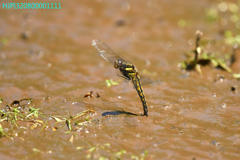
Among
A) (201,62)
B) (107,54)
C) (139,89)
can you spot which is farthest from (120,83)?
(201,62)

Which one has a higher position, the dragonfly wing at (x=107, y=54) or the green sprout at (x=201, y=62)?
the green sprout at (x=201, y=62)

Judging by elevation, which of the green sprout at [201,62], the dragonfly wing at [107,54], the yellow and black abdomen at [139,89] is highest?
the green sprout at [201,62]

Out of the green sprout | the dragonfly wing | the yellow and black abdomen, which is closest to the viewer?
the yellow and black abdomen

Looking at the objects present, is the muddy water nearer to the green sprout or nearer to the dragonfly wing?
the green sprout

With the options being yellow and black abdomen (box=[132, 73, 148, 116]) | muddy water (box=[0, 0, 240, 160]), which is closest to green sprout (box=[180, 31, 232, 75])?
muddy water (box=[0, 0, 240, 160])

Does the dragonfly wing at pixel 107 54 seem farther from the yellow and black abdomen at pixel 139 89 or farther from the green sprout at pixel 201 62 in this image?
the green sprout at pixel 201 62

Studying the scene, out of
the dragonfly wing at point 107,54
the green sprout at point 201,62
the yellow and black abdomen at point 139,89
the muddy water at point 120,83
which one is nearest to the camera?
the muddy water at point 120,83

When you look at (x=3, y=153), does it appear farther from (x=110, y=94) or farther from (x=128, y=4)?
(x=128, y=4)

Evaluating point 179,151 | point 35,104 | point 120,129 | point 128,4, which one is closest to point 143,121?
point 120,129

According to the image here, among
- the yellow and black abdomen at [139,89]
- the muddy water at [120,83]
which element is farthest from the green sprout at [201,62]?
the yellow and black abdomen at [139,89]
